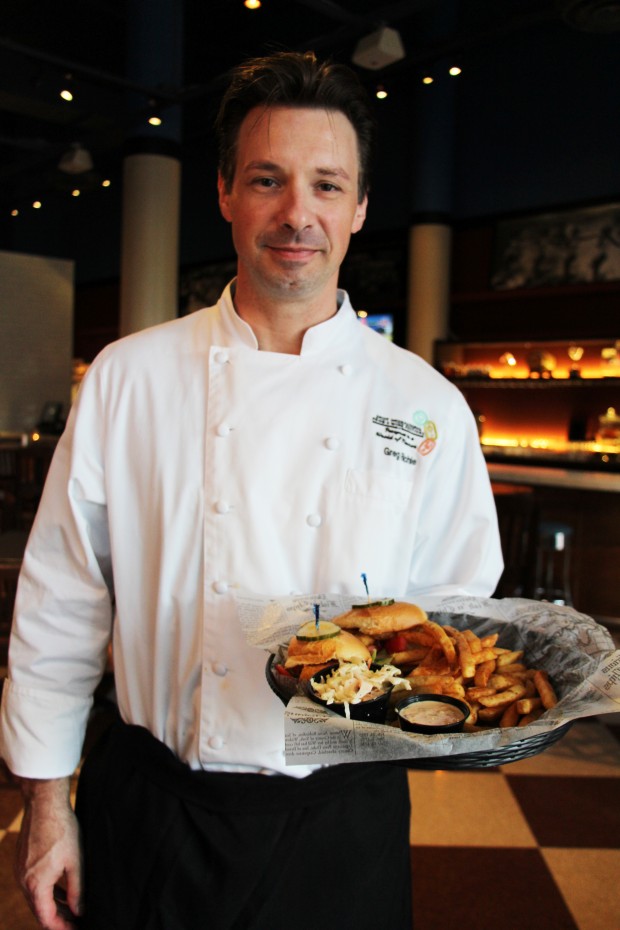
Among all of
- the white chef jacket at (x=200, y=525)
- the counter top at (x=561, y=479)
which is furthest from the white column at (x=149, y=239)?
the white chef jacket at (x=200, y=525)

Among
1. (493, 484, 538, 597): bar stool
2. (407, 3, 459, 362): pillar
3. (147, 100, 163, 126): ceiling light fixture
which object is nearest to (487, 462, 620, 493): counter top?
(493, 484, 538, 597): bar stool

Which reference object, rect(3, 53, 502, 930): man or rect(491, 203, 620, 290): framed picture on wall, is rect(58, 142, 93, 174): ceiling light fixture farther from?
rect(3, 53, 502, 930): man

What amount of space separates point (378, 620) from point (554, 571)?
417 centimetres

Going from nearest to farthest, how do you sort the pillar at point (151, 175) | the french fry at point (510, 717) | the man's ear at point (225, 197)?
the french fry at point (510, 717)
the man's ear at point (225, 197)
the pillar at point (151, 175)

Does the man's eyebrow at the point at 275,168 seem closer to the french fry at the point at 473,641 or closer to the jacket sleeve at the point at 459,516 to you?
the jacket sleeve at the point at 459,516

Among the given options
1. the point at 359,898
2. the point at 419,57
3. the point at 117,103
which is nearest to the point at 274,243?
the point at 359,898

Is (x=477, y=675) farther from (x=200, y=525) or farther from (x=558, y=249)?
(x=558, y=249)

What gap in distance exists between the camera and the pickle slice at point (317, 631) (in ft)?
3.35

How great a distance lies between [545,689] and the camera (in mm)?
1069

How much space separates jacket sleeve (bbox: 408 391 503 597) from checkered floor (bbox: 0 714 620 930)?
1.30m

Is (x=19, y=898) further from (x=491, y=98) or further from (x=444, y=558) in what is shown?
(x=491, y=98)

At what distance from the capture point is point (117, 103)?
31.5 feet

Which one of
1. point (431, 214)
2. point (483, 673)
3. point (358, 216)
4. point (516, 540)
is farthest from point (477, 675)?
point (431, 214)

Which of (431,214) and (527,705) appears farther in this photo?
(431,214)
